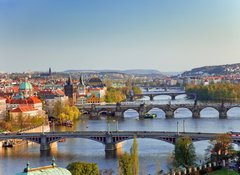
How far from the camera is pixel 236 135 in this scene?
2875 cm

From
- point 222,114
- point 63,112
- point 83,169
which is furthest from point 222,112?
point 83,169

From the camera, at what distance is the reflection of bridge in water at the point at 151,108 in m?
50.6

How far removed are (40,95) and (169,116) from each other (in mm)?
15758

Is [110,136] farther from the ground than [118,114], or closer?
farther from the ground

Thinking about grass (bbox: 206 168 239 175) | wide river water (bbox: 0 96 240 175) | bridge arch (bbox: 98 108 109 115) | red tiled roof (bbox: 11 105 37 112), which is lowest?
wide river water (bbox: 0 96 240 175)

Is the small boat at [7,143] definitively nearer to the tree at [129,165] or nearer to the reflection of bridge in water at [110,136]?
the reflection of bridge in water at [110,136]

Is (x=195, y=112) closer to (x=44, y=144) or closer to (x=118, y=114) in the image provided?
(x=118, y=114)

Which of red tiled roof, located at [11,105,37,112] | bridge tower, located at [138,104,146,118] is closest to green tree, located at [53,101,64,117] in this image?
red tiled roof, located at [11,105,37,112]

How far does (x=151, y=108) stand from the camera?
55.5 m

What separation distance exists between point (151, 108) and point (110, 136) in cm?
2430

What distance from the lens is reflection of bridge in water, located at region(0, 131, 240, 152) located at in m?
29.5

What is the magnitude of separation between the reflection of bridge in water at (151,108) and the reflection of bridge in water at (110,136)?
1830 centimetres

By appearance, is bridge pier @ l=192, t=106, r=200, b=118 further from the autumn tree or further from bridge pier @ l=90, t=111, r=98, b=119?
the autumn tree

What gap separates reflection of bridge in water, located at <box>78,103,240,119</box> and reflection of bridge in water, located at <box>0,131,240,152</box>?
18.3 m
